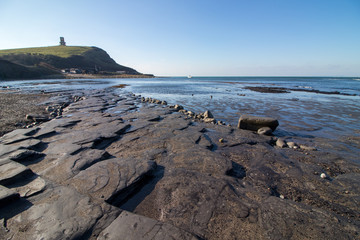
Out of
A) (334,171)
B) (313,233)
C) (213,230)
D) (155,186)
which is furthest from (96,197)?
(334,171)

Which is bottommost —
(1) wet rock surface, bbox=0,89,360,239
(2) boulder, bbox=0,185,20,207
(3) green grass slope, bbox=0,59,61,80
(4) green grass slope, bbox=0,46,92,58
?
(1) wet rock surface, bbox=0,89,360,239

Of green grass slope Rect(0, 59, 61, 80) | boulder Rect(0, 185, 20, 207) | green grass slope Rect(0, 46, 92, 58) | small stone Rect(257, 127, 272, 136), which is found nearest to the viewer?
boulder Rect(0, 185, 20, 207)

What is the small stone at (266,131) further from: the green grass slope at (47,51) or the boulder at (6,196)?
the green grass slope at (47,51)

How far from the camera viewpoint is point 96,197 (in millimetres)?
2576

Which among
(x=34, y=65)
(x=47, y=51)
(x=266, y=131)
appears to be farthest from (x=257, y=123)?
(x=47, y=51)

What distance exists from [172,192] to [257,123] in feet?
19.0

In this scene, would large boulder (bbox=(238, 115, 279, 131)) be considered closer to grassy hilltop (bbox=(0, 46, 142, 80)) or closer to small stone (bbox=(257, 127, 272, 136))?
small stone (bbox=(257, 127, 272, 136))

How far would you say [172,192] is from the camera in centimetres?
293

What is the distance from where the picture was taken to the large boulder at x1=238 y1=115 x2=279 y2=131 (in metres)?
7.12

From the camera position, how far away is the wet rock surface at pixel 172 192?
2121 millimetres

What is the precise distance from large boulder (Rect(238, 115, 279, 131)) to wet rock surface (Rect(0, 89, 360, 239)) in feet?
6.47

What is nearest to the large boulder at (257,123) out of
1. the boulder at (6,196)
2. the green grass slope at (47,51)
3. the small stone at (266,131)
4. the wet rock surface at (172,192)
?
the small stone at (266,131)

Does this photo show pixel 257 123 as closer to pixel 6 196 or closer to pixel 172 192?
pixel 172 192

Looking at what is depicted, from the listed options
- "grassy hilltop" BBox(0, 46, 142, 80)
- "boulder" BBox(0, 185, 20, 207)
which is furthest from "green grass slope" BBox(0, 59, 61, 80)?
"boulder" BBox(0, 185, 20, 207)
